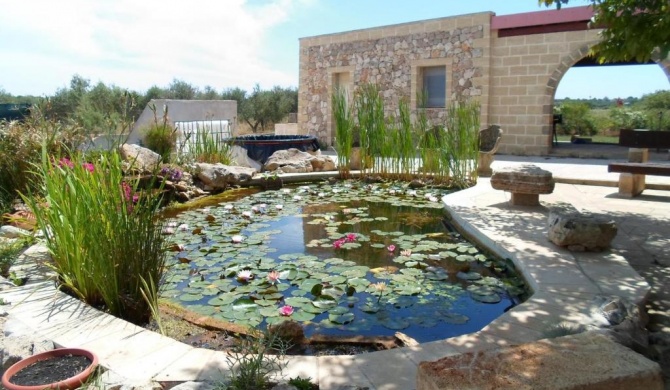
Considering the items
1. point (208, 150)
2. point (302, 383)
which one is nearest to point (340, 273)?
point (302, 383)

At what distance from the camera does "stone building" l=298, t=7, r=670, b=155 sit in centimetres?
949

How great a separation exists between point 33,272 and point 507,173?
156 inches

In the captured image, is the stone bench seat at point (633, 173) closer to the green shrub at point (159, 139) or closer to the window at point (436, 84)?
the green shrub at point (159, 139)

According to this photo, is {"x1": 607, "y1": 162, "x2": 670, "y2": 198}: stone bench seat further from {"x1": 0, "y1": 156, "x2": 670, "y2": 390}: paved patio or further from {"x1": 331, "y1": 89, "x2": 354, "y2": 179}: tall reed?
{"x1": 331, "y1": 89, "x2": 354, "y2": 179}: tall reed

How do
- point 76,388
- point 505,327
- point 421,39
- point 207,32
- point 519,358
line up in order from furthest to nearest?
point 207,32, point 421,39, point 505,327, point 76,388, point 519,358

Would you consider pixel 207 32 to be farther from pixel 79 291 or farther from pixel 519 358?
pixel 519 358

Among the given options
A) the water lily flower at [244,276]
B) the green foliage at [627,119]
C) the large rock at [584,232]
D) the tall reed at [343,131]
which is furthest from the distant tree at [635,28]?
the green foliage at [627,119]

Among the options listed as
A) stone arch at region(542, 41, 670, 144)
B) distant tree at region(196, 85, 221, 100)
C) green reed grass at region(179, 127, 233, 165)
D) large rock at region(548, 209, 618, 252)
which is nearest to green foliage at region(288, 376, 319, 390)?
large rock at region(548, 209, 618, 252)

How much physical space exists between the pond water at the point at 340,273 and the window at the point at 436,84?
659 centimetres

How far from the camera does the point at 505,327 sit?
2100 millimetres

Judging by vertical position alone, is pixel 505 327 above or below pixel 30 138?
below

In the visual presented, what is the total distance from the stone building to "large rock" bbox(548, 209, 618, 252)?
5790mm

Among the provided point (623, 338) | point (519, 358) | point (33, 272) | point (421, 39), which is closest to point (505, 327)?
point (623, 338)

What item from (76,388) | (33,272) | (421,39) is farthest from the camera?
(421,39)
